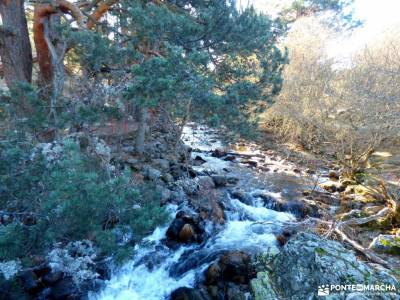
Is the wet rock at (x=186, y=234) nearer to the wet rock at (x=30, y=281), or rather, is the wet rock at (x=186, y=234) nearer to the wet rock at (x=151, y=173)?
the wet rock at (x=151, y=173)

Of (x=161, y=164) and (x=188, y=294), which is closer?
(x=188, y=294)

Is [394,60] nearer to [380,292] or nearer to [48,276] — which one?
[380,292]

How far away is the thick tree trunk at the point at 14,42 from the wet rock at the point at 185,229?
4217 millimetres

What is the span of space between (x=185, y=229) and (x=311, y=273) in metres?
3.44

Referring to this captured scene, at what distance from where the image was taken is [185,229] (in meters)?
5.45

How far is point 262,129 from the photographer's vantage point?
15688 mm

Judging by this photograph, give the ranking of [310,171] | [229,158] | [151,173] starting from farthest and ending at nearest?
[229,158] → [310,171] → [151,173]

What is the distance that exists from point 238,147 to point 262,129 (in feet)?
9.17

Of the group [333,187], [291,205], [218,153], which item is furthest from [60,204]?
[218,153]

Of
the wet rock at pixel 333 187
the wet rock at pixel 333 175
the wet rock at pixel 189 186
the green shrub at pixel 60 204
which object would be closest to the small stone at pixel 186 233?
the wet rock at pixel 189 186

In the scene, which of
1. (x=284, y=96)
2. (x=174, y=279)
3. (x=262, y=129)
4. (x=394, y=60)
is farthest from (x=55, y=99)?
(x=262, y=129)

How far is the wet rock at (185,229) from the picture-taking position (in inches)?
213

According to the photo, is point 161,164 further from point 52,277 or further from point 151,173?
point 52,277

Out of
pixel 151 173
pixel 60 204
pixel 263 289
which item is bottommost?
pixel 263 289
